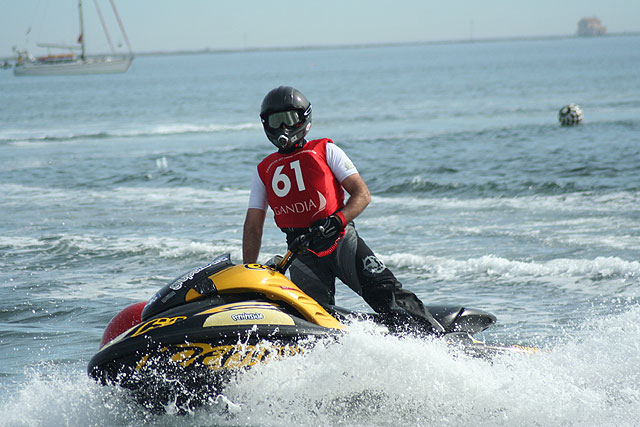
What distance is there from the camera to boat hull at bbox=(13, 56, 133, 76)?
433 feet

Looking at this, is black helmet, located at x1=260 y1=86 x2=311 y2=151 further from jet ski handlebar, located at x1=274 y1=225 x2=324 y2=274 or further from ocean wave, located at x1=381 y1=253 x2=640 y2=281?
ocean wave, located at x1=381 y1=253 x2=640 y2=281

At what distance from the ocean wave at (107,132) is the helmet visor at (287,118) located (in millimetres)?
27506

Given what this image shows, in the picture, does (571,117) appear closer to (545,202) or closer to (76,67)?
(545,202)

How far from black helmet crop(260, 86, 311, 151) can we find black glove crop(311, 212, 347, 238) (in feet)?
1.66

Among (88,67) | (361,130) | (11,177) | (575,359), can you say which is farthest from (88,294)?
(88,67)

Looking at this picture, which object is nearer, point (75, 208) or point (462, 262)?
point (462, 262)

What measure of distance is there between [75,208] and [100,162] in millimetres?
7926

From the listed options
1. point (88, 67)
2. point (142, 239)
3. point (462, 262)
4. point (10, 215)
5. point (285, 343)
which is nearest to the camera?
point (285, 343)

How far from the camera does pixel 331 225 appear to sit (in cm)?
434

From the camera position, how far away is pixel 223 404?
4.21 meters

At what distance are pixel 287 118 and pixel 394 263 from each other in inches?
188

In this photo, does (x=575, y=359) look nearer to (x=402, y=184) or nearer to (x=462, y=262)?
(x=462, y=262)

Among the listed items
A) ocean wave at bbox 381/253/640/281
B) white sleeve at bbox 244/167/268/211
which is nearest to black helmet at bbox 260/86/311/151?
white sleeve at bbox 244/167/268/211

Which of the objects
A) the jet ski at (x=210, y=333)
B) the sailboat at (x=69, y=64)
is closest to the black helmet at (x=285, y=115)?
the jet ski at (x=210, y=333)
